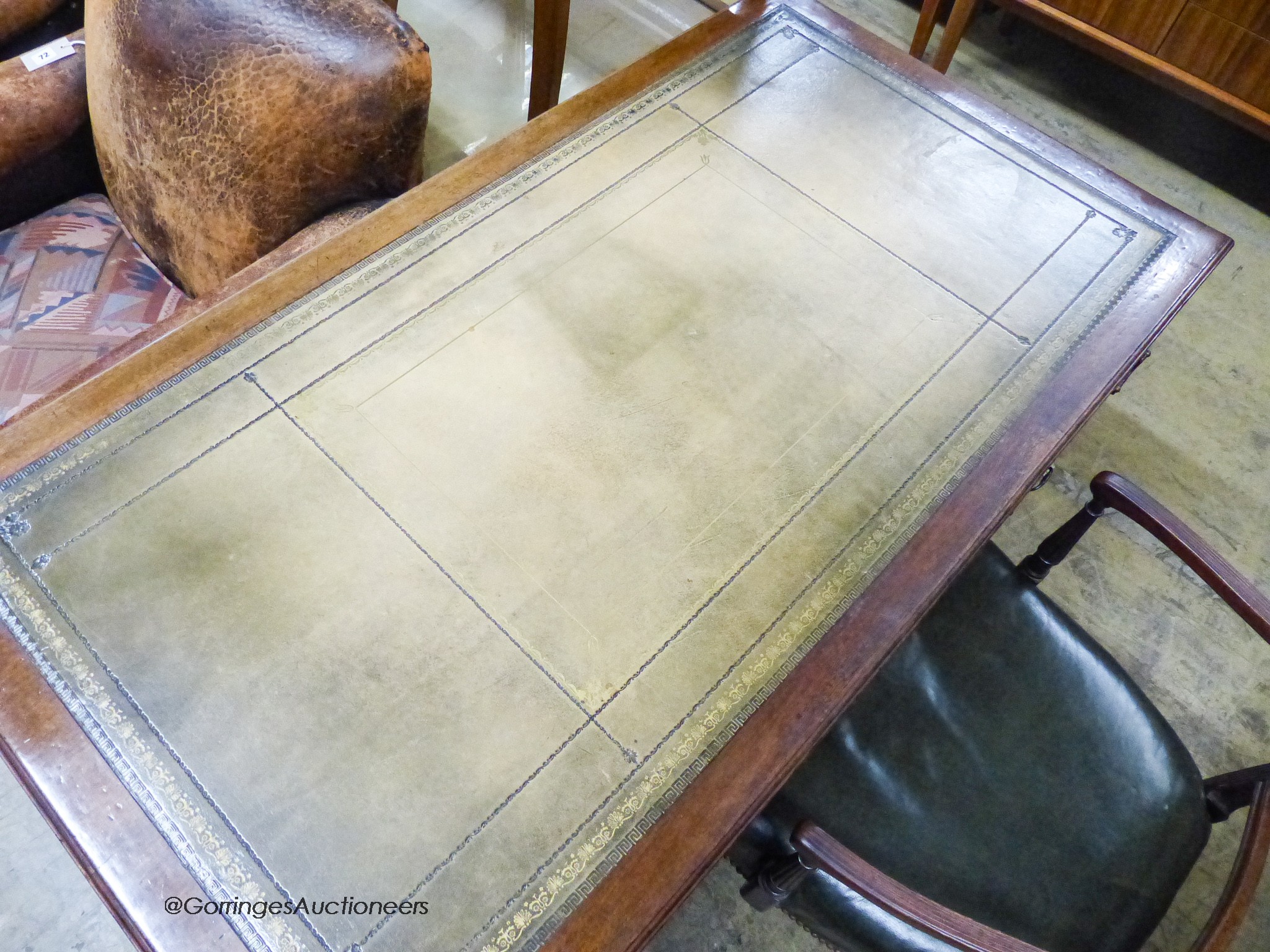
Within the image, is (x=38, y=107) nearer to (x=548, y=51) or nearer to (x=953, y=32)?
(x=548, y=51)

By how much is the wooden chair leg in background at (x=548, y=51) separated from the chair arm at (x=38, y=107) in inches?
39.1

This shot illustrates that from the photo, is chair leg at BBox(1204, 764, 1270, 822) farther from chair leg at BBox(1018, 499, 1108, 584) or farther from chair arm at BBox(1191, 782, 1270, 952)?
chair leg at BBox(1018, 499, 1108, 584)

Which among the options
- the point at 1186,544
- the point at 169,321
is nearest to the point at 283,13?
the point at 169,321

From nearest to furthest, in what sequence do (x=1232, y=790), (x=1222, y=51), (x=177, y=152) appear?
(x=1232, y=790)
(x=177, y=152)
(x=1222, y=51)

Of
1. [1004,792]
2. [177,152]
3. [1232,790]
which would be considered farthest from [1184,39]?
[177,152]

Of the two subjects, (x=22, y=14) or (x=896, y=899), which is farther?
(x=22, y=14)

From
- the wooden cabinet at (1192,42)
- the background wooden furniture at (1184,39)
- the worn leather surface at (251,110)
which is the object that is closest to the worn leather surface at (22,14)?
the worn leather surface at (251,110)

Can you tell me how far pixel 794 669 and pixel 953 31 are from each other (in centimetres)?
233

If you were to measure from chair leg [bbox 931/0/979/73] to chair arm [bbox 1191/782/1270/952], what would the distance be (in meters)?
2.26

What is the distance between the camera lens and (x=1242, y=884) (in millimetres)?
919

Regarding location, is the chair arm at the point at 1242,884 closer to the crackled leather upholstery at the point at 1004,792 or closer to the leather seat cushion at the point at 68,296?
the crackled leather upholstery at the point at 1004,792

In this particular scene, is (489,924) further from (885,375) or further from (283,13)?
(283,13)

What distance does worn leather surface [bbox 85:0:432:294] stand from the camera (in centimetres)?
124

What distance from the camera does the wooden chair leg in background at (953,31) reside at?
2.50 meters
